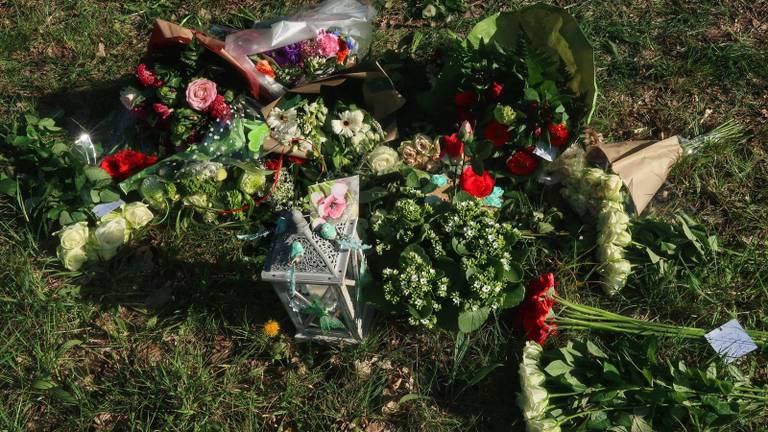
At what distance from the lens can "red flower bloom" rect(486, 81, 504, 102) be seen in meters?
2.58

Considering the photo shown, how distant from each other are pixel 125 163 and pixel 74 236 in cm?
38

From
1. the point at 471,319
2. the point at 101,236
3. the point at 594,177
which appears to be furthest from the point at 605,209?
the point at 101,236

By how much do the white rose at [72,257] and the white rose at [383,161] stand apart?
50.8 inches

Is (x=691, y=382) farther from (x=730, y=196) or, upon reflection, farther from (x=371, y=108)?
(x=371, y=108)

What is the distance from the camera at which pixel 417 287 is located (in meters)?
2.09

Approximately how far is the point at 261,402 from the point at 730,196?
2.21m

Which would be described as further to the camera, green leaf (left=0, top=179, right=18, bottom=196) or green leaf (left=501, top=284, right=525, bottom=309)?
green leaf (left=0, top=179, right=18, bottom=196)

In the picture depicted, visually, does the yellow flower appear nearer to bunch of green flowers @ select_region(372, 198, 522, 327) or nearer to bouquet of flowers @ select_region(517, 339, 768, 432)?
bunch of green flowers @ select_region(372, 198, 522, 327)

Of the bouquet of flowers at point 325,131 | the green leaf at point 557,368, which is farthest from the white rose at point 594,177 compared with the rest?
the bouquet of flowers at point 325,131

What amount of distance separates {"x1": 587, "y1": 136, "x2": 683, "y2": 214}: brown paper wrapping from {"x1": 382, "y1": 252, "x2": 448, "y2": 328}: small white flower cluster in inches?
38.7

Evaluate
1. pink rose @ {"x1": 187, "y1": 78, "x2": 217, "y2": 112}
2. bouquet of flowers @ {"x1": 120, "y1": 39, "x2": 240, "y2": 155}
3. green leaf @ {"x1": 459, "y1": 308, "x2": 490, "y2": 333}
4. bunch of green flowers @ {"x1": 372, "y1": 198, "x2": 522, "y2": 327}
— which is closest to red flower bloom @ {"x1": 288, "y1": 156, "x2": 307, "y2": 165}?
bouquet of flowers @ {"x1": 120, "y1": 39, "x2": 240, "y2": 155}

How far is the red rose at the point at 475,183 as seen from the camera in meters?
2.41

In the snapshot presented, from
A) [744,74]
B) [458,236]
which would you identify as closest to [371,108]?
[458,236]

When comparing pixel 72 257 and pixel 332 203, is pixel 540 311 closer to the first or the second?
pixel 332 203
